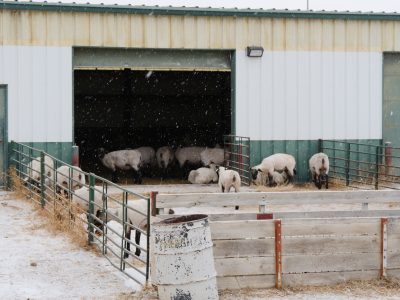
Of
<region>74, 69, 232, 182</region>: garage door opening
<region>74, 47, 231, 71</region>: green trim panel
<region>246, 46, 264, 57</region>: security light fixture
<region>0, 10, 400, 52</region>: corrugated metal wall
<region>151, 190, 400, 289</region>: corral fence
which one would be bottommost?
<region>151, 190, 400, 289</region>: corral fence

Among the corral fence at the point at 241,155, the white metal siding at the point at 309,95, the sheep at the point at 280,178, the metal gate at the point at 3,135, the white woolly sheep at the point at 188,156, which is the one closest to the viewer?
the metal gate at the point at 3,135

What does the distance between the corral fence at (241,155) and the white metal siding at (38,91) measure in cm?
441

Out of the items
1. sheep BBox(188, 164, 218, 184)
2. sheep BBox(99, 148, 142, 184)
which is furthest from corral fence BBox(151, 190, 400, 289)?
sheep BBox(99, 148, 142, 184)

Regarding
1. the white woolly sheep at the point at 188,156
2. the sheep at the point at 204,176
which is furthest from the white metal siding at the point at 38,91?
the white woolly sheep at the point at 188,156

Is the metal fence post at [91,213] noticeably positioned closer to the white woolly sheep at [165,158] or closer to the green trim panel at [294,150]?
the green trim panel at [294,150]

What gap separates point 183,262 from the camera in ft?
29.9

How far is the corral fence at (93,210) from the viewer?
35.4ft

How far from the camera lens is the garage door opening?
31312 millimetres

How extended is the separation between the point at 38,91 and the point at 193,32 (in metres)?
4.23

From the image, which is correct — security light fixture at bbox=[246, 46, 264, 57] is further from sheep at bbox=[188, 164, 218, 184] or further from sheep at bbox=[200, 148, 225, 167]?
sheep at bbox=[200, 148, 225, 167]

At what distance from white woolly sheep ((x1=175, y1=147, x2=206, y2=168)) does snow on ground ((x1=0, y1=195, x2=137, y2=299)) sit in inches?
462

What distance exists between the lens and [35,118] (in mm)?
20266

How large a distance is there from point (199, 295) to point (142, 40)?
41.4 ft

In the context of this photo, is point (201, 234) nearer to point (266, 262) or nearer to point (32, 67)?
point (266, 262)
